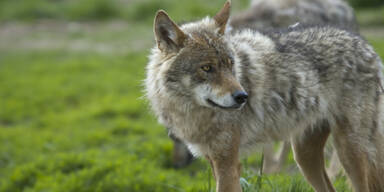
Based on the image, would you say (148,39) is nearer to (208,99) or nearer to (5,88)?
(5,88)

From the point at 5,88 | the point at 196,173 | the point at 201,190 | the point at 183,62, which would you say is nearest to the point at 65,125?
the point at 5,88

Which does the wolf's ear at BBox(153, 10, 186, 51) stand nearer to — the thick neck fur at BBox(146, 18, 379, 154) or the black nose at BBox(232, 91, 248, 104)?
the thick neck fur at BBox(146, 18, 379, 154)

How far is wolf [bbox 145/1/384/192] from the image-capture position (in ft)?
11.8

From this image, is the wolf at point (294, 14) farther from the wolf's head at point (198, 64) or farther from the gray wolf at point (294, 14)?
the wolf's head at point (198, 64)

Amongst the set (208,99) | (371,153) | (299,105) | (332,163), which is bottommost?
(332,163)

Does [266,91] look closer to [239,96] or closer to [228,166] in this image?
[239,96]

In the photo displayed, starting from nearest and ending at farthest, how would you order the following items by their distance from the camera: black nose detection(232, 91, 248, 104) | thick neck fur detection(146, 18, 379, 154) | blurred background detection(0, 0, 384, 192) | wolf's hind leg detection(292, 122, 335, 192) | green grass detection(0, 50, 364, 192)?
1. black nose detection(232, 91, 248, 104)
2. thick neck fur detection(146, 18, 379, 154)
3. wolf's hind leg detection(292, 122, 335, 192)
4. green grass detection(0, 50, 364, 192)
5. blurred background detection(0, 0, 384, 192)

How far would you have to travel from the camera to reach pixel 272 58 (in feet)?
12.9

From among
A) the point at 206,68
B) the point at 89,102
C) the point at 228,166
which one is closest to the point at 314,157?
the point at 228,166

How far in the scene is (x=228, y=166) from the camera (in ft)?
11.8

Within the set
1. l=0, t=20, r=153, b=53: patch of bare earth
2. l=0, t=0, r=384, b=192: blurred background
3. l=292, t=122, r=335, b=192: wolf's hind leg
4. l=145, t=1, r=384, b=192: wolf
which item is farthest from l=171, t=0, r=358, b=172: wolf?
l=0, t=20, r=153, b=53: patch of bare earth

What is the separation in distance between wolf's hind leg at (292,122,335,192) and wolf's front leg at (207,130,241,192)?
0.84 m

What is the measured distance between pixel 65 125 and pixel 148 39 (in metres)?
5.10

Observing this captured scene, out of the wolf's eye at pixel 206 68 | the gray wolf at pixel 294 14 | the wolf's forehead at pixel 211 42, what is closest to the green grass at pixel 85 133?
the wolf's eye at pixel 206 68
